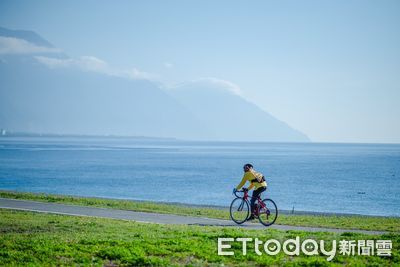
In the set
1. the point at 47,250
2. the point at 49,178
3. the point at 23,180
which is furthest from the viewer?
the point at 49,178

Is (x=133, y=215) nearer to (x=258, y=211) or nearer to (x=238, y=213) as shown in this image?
(x=238, y=213)

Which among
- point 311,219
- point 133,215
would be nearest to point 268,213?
point 311,219

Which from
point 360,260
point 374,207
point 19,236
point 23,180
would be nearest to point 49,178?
point 23,180

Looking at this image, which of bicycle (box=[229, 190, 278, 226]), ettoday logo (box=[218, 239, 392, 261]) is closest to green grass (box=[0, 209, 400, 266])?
ettoday logo (box=[218, 239, 392, 261])

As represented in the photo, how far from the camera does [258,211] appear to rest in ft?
58.3

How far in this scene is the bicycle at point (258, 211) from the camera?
58.3 ft

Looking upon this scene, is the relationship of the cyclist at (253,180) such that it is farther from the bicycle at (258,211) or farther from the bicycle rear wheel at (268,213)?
the bicycle rear wheel at (268,213)

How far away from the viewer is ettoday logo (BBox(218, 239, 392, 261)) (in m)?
11.6

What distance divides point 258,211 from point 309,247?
5.73 meters

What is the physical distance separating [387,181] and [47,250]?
72.0m

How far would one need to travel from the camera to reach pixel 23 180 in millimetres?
67000

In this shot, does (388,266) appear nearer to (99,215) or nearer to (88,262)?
(88,262)

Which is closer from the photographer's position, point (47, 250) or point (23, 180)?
point (47, 250)

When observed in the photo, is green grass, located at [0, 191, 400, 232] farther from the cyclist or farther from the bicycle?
the cyclist
